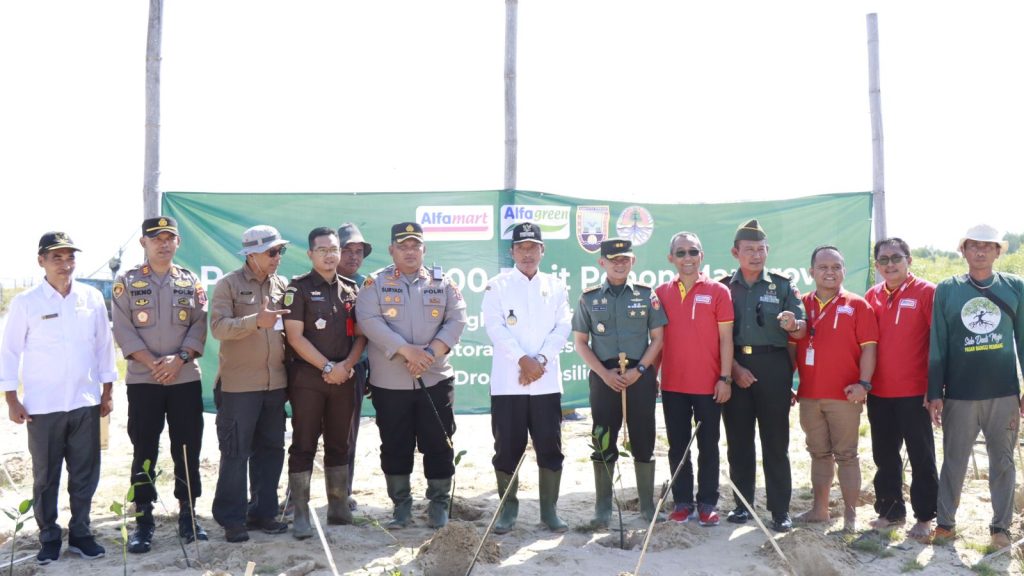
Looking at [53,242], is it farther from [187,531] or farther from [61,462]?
[187,531]

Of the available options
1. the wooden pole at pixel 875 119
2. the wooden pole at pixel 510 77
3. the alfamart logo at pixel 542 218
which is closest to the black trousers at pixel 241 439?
the alfamart logo at pixel 542 218

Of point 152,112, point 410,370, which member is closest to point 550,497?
point 410,370

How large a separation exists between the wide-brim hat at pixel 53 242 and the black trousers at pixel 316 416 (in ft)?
4.70

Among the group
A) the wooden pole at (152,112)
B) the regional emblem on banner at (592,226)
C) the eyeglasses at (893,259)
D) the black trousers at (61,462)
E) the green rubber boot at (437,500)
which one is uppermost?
the wooden pole at (152,112)

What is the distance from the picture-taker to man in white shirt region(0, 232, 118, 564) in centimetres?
441

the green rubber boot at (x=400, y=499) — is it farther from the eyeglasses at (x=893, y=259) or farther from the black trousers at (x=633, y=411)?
the eyeglasses at (x=893, y=259)

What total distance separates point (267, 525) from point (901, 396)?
3.91m

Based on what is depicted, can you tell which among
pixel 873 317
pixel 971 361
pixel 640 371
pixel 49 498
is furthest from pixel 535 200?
pixel 49 498

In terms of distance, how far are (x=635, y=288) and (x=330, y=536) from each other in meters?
2.40

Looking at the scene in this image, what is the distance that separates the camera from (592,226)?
6.86 metres

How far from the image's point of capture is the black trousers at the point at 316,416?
4.80m

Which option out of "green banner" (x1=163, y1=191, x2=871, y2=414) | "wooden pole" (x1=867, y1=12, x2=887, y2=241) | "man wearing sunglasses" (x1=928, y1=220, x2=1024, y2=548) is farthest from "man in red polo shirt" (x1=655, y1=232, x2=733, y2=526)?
"wooden pole" (x1=867, y1=12, x2=887, y2=241)

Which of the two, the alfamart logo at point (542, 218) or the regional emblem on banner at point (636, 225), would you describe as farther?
the regional emblem on banner at point (636, 225)

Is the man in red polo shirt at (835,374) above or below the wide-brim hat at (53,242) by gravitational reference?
below
